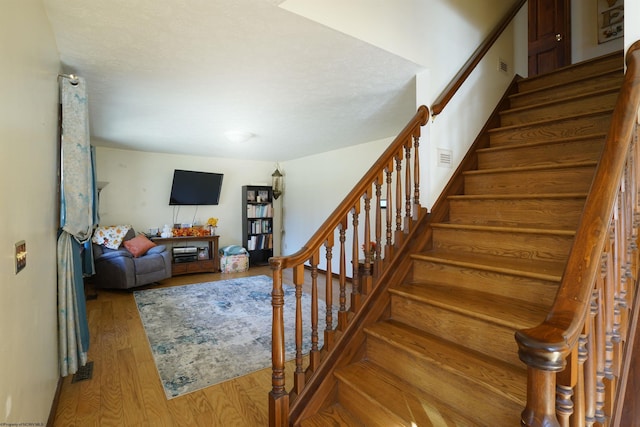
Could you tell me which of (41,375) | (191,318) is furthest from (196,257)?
(41,375)

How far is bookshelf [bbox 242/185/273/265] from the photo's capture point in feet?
19.8

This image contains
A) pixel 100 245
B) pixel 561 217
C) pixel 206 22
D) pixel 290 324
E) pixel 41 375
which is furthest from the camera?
pixel 100 245

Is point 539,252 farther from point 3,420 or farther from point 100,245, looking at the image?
point 100,245

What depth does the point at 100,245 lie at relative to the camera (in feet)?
14.6

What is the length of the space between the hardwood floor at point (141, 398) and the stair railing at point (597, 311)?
5.04 feet

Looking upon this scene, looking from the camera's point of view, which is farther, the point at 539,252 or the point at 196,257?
the point at 196,257

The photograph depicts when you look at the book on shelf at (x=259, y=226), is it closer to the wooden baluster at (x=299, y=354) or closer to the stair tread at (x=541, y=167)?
the stair tread at (x=541, y=167)

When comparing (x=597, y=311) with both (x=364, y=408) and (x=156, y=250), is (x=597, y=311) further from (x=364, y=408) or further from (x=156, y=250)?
(x=156, y=250)

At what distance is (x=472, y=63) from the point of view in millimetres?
2539

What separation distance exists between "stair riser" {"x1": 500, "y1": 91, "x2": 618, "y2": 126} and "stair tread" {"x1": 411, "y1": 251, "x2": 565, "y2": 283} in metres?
1.36

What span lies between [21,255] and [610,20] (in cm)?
558

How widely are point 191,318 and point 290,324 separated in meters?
1.10

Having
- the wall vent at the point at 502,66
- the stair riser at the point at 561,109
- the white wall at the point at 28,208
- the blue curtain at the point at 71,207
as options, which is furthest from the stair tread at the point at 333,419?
the wall vent at the point at 502,66

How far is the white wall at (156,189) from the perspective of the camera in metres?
4.98
